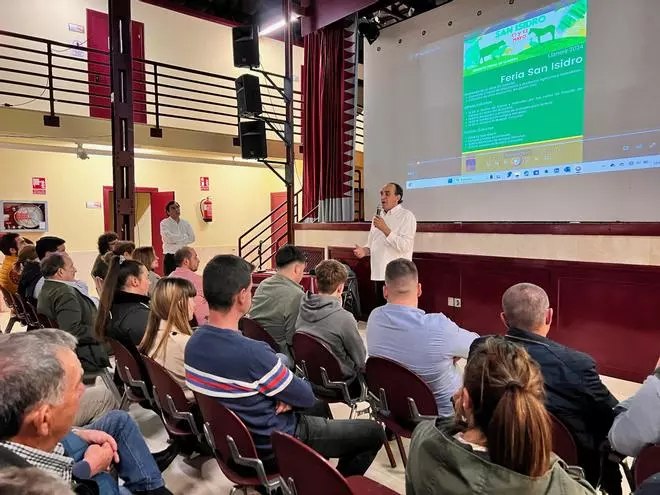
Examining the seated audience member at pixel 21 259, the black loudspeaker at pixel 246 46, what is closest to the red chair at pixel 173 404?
the seated audience member at pixel 21 259

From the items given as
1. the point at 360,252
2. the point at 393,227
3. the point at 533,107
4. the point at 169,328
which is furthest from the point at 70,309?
the point at 533,107

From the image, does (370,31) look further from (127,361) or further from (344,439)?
(344,439)

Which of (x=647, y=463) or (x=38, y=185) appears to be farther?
(x=38, y=185)

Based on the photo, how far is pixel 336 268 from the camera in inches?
108

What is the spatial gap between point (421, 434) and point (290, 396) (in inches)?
27.5

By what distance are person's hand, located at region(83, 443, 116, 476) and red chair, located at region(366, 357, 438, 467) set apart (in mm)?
1046

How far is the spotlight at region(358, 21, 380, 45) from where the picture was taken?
19.0 feet

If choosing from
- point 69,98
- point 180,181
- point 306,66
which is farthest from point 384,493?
point 180,181

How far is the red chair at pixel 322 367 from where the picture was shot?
2326mm

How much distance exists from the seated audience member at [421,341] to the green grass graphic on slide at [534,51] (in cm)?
301

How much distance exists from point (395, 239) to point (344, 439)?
10.2ft

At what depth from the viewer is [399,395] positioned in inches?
78.7

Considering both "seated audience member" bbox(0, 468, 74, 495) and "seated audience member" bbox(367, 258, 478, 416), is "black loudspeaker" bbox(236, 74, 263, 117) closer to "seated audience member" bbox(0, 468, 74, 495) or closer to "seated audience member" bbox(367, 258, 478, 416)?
"seated audience member" bbox(367, 258, 478, 416)

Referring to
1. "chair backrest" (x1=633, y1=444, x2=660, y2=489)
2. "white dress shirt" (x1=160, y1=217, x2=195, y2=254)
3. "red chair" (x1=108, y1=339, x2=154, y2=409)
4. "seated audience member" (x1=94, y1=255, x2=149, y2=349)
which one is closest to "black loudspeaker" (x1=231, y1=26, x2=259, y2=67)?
"white dress shirt" (x1=160, y1=217, x2=195, y2=254)
